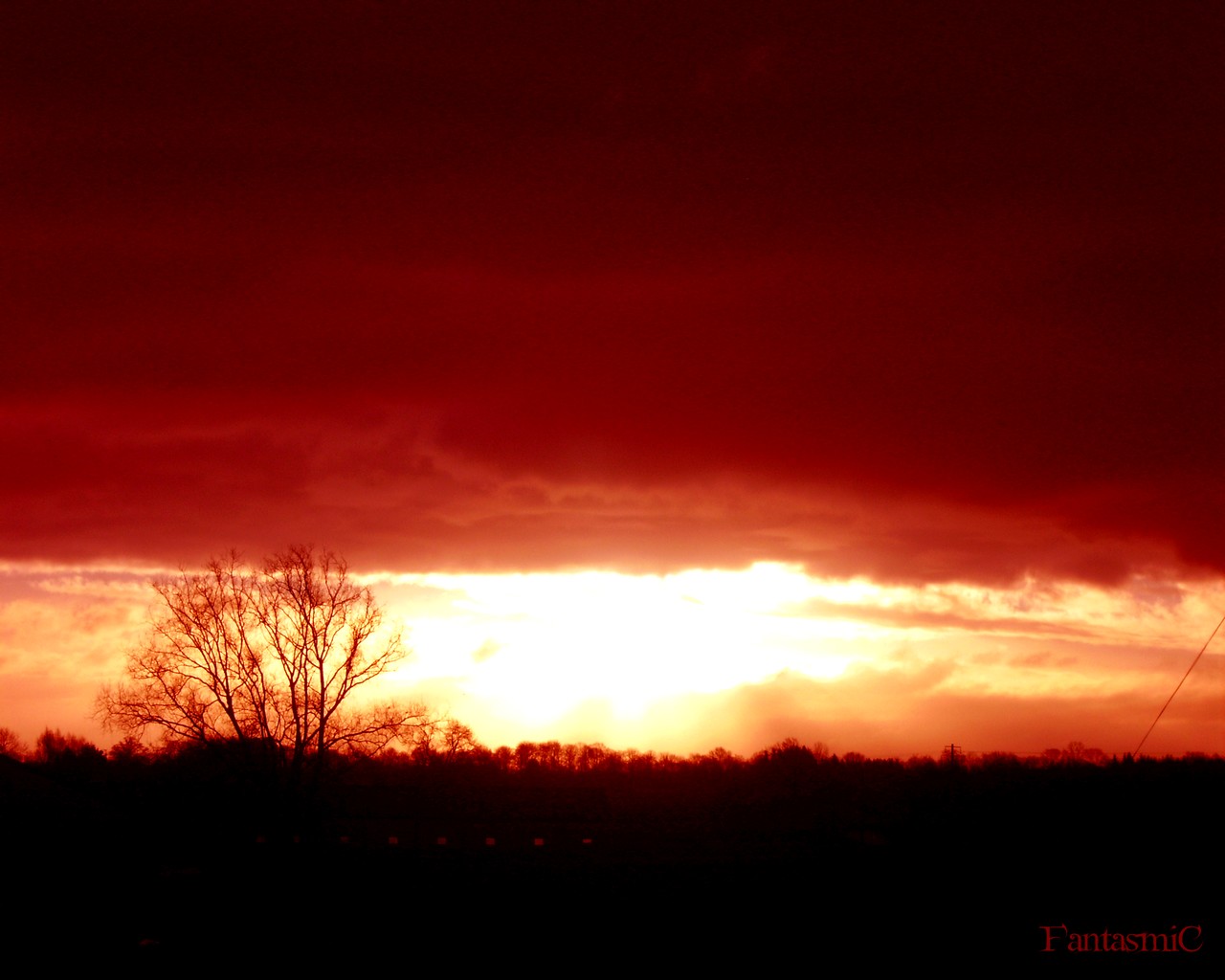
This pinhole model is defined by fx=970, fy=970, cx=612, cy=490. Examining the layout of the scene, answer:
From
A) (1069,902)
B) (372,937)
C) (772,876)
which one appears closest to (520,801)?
(772,876)

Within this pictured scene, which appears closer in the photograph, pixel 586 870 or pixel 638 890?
pixel 638 890

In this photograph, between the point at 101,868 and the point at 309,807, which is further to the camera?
the point at 309,807

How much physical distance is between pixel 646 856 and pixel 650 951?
60.2 feet

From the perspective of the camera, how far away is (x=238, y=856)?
45.6 meters

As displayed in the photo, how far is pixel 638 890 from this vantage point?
1292 inches

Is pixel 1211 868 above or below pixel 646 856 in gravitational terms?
above

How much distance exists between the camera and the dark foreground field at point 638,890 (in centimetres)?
2406

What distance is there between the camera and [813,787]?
7894cm

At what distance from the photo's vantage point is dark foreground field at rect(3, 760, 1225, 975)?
A: 24.1 m

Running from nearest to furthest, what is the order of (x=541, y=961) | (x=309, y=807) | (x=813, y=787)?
(x=541, y=961)
(x=309, y=807)
(x=813, y=787)

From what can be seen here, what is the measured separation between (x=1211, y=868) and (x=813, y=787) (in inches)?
2095

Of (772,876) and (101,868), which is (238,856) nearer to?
(101,868)

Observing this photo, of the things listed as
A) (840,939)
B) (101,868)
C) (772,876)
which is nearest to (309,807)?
(101,868)

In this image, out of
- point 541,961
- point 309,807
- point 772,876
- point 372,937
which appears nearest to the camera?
point 541,961
